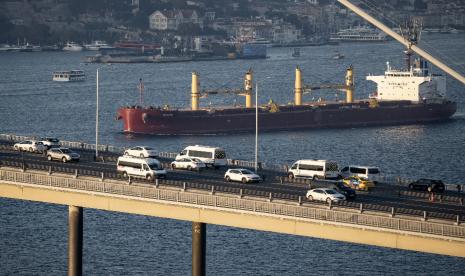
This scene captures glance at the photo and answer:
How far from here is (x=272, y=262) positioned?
70.8 metres

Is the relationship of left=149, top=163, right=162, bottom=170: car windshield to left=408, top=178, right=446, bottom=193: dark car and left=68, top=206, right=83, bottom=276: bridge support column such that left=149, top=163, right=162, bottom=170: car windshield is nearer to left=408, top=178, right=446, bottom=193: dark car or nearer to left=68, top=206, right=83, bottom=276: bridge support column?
left=68, top=206, right=83, bottom=276: bridge support column

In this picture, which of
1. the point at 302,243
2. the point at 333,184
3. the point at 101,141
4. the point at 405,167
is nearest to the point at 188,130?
the point at 101,141

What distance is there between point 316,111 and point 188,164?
7078 cm

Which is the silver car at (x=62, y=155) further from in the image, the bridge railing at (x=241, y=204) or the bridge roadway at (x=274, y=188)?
the bridge railing at (x=241, y=204)

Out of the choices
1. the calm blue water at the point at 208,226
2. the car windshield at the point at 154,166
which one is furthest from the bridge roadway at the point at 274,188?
the calm blue water at the point at 208,226

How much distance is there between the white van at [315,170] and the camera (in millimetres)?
68062

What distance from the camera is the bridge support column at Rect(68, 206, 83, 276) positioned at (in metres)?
63.8

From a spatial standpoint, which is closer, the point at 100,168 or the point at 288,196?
the point at 288,196

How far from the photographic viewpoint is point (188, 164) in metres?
70.5

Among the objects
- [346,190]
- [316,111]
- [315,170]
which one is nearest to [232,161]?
[315,170]

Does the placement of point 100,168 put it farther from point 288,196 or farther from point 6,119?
point 6,119

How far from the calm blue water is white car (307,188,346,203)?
8.91m

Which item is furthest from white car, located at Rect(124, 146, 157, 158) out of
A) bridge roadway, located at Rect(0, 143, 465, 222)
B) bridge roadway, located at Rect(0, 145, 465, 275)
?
bridge roadway, located at Rect(0, 145, 465, 275)

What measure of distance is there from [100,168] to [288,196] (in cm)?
1252
